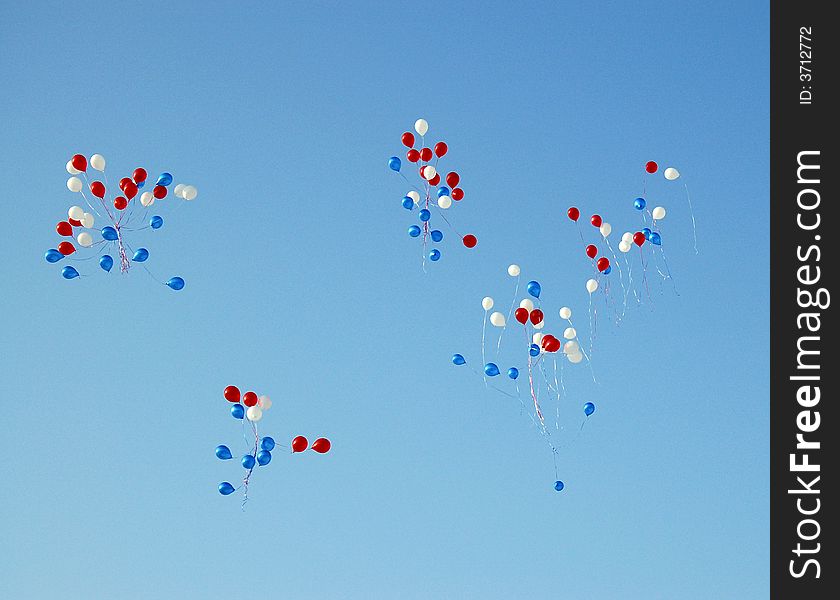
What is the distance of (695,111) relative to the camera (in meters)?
6.25

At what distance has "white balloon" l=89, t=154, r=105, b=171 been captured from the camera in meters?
5.41

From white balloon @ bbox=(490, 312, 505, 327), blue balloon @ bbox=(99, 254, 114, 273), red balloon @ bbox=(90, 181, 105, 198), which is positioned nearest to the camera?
blue balloon @ bbox=(99, 254, 114, 273)

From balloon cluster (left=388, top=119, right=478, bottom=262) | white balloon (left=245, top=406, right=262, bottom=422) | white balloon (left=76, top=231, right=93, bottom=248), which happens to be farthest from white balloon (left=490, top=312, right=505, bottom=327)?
white balloon (left=76, top=231, right=93, bottom=248)

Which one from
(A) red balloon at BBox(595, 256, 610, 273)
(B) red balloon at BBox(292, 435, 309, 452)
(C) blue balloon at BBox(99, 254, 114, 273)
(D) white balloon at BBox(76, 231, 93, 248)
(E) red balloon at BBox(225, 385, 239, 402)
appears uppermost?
(A) red balloon at BBox(595, 256, 610, 273)

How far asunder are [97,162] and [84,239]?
475mm

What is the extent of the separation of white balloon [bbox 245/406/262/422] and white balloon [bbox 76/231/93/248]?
1136 mm

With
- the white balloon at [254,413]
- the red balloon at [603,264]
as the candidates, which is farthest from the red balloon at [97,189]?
the red balloon at [603,264]

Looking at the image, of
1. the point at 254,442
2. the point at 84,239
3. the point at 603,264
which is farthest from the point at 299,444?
the point at 603,264

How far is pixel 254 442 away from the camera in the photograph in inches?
211

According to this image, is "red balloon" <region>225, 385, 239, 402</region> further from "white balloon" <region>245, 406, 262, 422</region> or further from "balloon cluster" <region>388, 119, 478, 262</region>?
"balloon cluster" <region>388, 119, 478, 262</region>

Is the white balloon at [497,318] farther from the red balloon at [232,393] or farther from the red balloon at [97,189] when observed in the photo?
the red balloon at [97,189]
